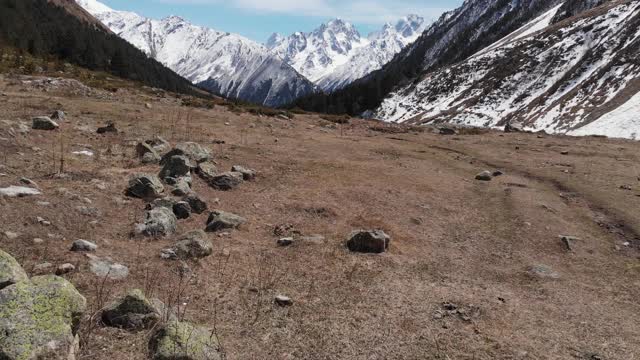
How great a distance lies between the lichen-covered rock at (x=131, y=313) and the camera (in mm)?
9117

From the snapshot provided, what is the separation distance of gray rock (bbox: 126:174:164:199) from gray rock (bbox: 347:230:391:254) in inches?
243

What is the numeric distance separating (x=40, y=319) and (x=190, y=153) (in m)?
13.6

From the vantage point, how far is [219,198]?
58.2 ft

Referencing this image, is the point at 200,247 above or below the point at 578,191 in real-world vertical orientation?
below

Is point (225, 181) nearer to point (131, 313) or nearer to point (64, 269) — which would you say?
point (64, 269)

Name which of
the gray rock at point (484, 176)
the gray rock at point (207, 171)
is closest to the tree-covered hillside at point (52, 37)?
the gray rock at point (207, 171)

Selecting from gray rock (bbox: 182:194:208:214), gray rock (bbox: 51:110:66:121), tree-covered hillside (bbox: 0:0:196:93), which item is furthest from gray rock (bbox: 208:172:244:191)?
tree-covered hillside (bbox: 0:0:196:93)

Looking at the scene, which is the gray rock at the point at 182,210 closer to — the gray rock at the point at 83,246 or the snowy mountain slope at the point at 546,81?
the gray rock at the point at 83,246

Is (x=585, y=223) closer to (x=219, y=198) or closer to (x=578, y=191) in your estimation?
(x=578, y=191)

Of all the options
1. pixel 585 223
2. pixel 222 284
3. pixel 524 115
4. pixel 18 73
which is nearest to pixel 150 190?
pixel 222 284

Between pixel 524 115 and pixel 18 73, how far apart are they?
346ft

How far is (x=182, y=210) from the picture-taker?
15250 millimetres

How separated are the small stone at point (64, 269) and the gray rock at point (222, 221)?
4380 mm

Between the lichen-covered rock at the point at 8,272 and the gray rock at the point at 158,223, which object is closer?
the lichen-covered rock at the point at 8,272
